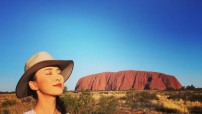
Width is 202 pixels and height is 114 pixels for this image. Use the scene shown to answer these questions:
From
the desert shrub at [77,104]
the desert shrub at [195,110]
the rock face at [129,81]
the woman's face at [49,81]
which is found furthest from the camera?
the rock face at [129,81]

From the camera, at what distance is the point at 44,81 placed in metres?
2.79

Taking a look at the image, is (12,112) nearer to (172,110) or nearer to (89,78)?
(172,110)

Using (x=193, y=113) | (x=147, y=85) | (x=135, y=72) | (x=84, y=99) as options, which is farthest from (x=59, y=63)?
(x=135, y=72)

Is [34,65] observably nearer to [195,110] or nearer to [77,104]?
[77,104]

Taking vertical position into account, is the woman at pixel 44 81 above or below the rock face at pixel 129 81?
above

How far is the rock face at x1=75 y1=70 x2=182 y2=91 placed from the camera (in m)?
140

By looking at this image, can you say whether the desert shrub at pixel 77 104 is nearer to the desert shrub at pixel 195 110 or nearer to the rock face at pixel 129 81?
the desert shrub at pixel 195 110

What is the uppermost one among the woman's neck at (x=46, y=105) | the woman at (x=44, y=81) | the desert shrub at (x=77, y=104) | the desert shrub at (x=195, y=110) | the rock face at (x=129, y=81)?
the woman at (x=44, y=81)

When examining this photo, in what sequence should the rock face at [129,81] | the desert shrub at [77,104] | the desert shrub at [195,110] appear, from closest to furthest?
the desert shrub at [77,104], the desert shrub at [195,110], the rock face at [129,81]

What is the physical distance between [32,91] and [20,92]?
0.11m

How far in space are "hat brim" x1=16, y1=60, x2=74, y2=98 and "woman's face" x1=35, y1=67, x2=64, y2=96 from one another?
0.05m

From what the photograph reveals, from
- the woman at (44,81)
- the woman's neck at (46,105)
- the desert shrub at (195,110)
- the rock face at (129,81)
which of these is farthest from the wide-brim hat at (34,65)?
the rock face at (129,81)

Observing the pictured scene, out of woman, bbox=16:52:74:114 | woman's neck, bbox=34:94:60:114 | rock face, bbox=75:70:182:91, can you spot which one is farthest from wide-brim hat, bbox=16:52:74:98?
rock face, bbox=75:70:182:91

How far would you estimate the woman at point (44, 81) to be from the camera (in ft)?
9.04
